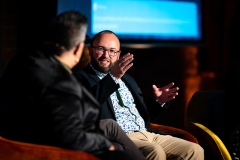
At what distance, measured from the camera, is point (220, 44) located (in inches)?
259

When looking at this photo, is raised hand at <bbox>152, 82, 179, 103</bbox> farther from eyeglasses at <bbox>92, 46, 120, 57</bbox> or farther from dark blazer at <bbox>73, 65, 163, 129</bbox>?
eyeglasses at <bbox>92, 46, 120, 57</bbox>

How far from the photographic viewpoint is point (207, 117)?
12.9 ft

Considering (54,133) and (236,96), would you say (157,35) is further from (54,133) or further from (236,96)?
(54,133)

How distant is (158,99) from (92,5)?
186 cm

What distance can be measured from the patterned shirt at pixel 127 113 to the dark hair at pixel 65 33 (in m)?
1.12

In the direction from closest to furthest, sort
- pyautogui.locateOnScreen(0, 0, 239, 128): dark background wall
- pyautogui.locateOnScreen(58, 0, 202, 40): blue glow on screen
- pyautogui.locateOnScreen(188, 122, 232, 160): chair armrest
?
pyautogui.locateOnScreen(188, 122, 232, 160): chair armrest → pyautogui.locateOnScreen(0, 0, 239, 128): dark background wall → pyautogui.locateOnScreen(58, 0, 202, 40): blue glow on screen

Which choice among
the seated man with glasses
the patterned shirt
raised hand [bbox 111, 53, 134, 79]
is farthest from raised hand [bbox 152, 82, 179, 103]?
raised hand [bbox 111, 53, 134, 79]

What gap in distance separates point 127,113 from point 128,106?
6 cm

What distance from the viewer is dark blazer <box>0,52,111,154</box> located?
2.38 metres

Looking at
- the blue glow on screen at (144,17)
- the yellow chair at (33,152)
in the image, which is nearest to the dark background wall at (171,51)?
the blue glow on screen at (144,17)

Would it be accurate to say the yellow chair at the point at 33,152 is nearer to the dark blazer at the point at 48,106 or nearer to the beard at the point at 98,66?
the dark blazer at the point at 48,106

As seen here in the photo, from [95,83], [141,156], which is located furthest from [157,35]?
[141,156]

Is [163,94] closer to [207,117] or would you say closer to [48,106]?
[207,117]

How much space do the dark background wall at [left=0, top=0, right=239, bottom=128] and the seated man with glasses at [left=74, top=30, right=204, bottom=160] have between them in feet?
3.59
